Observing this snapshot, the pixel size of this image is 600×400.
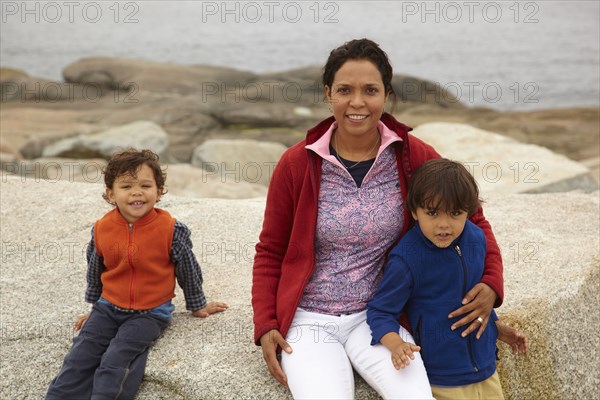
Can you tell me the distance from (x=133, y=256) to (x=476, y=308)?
130 cm

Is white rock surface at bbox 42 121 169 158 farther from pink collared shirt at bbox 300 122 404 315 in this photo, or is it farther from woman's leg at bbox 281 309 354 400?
woman's leg at bbox 281 309 354 400

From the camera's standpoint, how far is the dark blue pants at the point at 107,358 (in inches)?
103

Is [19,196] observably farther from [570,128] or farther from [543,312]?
[570,128]

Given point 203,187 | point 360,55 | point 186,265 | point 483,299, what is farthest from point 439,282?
point 203,187

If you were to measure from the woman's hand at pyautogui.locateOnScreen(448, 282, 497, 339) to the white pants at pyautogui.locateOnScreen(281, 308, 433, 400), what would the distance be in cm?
19

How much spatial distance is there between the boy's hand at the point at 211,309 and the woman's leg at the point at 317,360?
24.5 inches

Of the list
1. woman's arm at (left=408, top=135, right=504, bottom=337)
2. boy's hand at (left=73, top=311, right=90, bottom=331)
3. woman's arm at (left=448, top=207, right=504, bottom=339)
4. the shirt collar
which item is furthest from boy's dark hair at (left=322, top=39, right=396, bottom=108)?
boy's hand at (left=73, top=311, right=90, bottom=331)

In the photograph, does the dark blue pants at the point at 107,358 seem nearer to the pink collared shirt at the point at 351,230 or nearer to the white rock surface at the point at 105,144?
the pink collared shirt at the point at 351,230

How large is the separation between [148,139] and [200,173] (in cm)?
273

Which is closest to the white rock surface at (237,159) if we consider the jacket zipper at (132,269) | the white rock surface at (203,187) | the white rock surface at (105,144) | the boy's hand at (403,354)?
the white rock surface at (105,144)

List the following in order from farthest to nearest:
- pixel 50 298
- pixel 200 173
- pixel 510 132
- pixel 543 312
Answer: pixel 510 132
pixel 200 173
pixel 50 298
pixel 543 312

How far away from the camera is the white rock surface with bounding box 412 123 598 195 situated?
6.15 metres

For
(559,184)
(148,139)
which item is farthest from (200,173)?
(559,184)

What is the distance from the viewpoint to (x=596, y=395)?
3.31 metres
